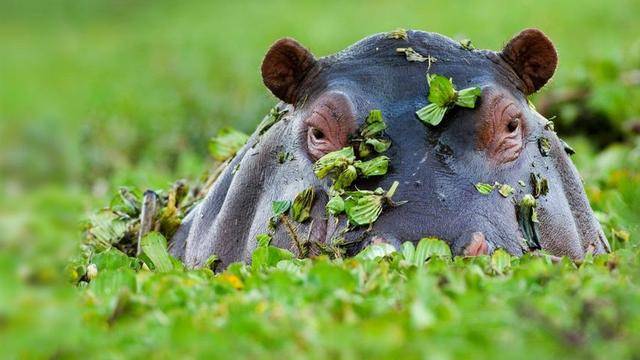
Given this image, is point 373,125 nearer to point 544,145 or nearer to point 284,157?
point 284,157

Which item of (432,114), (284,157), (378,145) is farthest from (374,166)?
(284,157)

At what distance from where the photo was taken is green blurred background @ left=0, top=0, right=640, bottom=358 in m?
6.27

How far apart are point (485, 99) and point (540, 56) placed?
53 centimetres

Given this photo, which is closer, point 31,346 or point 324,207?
point 31,346

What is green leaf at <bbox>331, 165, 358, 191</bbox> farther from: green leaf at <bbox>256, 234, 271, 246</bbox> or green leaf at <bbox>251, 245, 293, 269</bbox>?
green leaf at <bbox>256, 234, 271, 246</bbox>

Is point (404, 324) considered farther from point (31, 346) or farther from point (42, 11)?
point (42, 11)

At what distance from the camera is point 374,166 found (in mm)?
4707

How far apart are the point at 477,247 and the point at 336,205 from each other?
57 centimetres

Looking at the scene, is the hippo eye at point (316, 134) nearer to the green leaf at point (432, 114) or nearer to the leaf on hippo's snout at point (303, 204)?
the leaf on hippo's snout at point (303, 204)

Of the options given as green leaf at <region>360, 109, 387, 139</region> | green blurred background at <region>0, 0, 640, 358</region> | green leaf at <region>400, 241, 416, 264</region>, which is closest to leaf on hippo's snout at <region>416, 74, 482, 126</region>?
green leaf at <region>360, 109, 387, 139</region>

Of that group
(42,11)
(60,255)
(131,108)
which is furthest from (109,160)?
(42,11)

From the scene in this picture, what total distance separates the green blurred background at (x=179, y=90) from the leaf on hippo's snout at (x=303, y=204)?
32.7 inches

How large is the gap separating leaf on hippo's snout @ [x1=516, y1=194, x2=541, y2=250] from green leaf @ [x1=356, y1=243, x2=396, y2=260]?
679 millimetres

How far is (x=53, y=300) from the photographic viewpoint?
2803 millimetres
